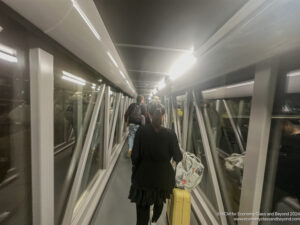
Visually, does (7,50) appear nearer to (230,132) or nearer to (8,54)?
(8,54)

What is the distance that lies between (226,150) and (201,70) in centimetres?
119

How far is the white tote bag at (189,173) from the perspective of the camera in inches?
61.1

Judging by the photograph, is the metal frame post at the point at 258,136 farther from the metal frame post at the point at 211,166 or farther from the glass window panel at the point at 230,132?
the metal frame post at the point at 211,166

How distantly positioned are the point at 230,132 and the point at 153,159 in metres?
1.12

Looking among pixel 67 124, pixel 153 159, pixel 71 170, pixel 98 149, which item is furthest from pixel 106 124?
pixel 153 159

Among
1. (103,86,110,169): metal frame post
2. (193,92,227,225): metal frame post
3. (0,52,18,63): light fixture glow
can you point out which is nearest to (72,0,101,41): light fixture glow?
(0,52,18,63): light fixture glow

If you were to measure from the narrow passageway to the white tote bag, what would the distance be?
758mm

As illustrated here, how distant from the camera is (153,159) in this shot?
1.41 metres

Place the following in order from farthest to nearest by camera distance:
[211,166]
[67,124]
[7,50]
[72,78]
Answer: [211,166] < [67,124] < [72,78] < [7,50]

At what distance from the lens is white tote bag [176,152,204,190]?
1.55 m

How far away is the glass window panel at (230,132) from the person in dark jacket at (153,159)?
2.07ft

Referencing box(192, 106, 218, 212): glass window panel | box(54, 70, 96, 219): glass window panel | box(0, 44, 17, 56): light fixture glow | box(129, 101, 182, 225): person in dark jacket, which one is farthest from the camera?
box(192, 106, 218, 212): glass window panel

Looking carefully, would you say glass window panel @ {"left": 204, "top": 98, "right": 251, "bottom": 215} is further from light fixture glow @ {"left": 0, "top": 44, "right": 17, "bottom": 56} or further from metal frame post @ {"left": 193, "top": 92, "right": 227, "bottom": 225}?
light fixture glow @ {"left": 0, "top": 44, "right": 17, "bottom": 56}

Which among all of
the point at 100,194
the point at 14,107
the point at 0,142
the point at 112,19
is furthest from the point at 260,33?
the point at 100,194
